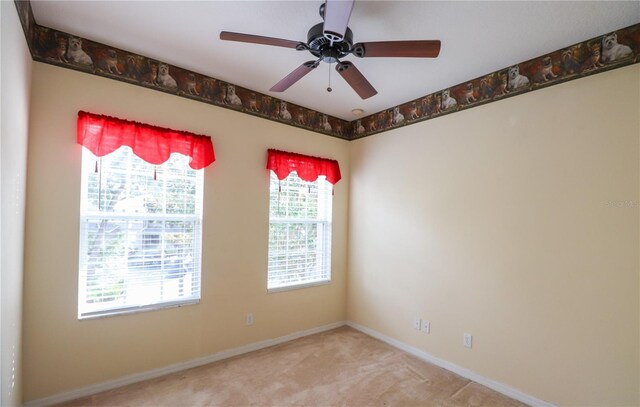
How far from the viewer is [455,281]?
2904mm

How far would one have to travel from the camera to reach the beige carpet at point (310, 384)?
2.32 metres

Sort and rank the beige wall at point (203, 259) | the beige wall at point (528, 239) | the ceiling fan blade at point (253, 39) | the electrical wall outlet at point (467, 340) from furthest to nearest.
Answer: the electrical wall outlet at point (467, 340) → the beige wall at point (203, 259) → the beige wall at point (528, 239) → the ceiling fan blade at point (253, 39)

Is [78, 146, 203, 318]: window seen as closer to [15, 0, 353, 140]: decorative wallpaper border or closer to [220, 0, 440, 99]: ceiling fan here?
[15, 0, 353, 140]: decorative wallpaper border

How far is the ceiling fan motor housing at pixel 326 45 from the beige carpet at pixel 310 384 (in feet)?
8.22

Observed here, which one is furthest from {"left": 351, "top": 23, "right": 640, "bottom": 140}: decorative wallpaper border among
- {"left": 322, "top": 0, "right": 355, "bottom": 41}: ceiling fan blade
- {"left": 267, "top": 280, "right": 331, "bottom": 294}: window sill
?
{"left": 267, "top": 280, "right": 331, "bottom": 294}: window sill

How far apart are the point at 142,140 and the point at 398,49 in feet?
6.96

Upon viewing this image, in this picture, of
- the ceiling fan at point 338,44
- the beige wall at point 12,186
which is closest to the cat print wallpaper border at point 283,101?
the beige wall at point 12,186

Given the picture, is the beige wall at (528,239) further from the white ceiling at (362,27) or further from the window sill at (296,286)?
the window sill at (296,286)

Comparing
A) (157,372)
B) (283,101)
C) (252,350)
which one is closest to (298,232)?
(252,350)

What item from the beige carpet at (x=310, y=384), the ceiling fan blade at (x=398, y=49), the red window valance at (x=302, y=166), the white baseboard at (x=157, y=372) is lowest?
the beige carpet at (x=310, y=384)

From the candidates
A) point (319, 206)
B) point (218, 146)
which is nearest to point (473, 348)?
Result: point (319, 206)

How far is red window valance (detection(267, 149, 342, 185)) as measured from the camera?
3.33 meters

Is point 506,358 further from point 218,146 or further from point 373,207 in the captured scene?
point 218,146

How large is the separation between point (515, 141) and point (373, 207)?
1667 mm
